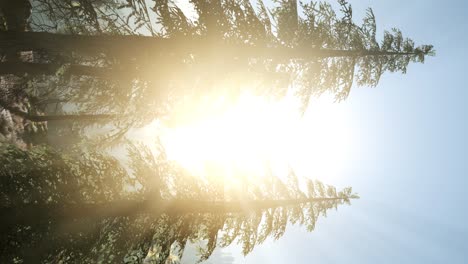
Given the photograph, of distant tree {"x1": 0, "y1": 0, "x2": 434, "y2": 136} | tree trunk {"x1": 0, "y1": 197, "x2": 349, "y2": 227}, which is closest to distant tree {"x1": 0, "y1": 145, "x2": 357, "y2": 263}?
tree trunk {"x1": 0, "y1": 197, "x2": 349, "y2": 227}

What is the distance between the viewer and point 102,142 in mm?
15438

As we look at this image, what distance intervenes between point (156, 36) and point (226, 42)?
2005 millimetres

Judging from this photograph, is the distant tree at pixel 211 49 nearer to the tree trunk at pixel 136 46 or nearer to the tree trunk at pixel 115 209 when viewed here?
the tree trunk at pixel 136 46

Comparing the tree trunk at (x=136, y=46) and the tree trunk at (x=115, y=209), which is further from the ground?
the tree trunk at (x=136, y=46)

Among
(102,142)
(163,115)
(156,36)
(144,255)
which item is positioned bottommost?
(144,255)

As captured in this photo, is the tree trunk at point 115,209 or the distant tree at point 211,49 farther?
the distant tree at point 211,49

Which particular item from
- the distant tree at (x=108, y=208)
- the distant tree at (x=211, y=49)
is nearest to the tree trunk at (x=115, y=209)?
the distant tree at (x=108, y=208)

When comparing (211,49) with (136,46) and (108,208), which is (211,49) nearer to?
(136,46)

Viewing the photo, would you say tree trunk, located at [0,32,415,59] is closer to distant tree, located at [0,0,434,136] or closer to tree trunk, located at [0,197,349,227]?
distant tree, located at [0,0,434,136]

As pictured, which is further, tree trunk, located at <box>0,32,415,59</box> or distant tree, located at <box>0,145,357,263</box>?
tree trunk, located at <box>0,32,415,59</box>

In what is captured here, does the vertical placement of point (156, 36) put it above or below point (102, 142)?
above

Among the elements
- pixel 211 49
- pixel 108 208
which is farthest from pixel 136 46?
pixel 108 208

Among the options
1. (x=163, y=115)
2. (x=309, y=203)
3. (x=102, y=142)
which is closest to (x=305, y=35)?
(x=309, y=203)

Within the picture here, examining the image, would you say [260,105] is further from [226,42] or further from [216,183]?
[216,183]
